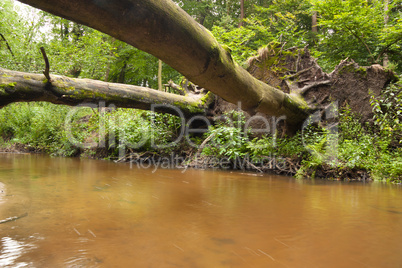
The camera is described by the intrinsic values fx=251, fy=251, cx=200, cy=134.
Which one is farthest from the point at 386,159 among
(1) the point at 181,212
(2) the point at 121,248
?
(2) the point at 121,248

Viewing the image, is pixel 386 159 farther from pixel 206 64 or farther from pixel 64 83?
→ pixel 64 83

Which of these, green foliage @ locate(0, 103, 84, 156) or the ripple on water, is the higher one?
green foliage @ locate(0, 103, 84, 156)

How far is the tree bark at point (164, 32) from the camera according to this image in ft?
5.48

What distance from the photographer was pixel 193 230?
1.74 meters

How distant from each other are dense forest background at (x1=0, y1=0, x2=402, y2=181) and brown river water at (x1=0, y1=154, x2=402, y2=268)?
2.61 metres

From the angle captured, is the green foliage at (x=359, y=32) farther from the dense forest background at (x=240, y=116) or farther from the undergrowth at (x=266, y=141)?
the undergrowth at (x=266, y=141)

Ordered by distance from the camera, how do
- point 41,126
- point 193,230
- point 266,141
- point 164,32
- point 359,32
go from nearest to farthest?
point 193,230
point 164,32
point 266,141
point 359,32
point 41,126

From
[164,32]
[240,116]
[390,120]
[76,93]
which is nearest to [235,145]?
[240,116]

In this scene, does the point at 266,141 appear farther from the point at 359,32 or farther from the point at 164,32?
the point at 359,32

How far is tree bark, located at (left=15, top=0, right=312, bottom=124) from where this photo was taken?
65.8 inches

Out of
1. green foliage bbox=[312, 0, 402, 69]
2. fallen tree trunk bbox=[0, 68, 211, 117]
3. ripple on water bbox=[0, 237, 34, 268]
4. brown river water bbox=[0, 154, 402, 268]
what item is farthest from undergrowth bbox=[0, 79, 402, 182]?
ripple on water bbox=[0, 237, 34, 268]

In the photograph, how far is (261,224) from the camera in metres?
1.89

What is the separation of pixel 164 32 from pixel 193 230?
1.54 metres

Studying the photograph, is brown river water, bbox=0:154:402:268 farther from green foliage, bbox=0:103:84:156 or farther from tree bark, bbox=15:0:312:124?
green foliage, bbox=0:103:84:156
